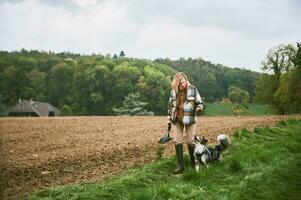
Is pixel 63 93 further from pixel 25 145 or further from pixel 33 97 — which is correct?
pixel 25 145

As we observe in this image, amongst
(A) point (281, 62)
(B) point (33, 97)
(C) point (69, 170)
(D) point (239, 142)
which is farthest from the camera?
(B) point (33, 97)

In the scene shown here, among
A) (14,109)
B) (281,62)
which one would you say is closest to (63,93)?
(14,109)

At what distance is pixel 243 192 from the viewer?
8.10 m

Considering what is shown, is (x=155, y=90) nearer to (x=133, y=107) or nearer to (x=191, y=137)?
(x=133, y=107)

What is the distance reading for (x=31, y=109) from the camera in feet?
275

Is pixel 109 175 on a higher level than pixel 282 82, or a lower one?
lower

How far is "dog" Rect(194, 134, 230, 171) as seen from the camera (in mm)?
10133

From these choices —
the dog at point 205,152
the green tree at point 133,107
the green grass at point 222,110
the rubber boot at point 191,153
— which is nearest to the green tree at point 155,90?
the green tree at point 133,107

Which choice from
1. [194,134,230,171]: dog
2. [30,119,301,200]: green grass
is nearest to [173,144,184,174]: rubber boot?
[30,119,301,200]: green grass

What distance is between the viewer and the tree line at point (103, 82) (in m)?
75.2

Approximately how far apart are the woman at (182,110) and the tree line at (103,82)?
59.9m

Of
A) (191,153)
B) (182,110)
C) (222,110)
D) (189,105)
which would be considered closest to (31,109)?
(222,110)

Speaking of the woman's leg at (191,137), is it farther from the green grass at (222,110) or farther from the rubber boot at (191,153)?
the green grass at (222,110)

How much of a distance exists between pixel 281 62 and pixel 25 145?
5331 centimetres
